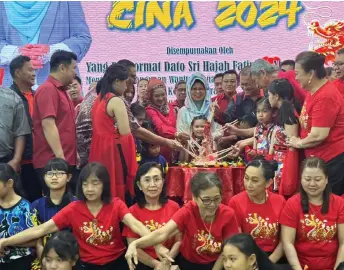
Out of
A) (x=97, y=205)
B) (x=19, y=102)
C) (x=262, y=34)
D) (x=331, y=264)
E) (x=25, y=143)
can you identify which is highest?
(x=262, y=34)

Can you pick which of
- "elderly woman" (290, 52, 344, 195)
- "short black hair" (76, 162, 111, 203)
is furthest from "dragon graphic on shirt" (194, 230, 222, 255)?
"elderly woman" (290, 52, 344, 195)

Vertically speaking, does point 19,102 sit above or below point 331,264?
above

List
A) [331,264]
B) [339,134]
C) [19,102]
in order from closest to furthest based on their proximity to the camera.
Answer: [331,264] < [339,134] < [19,102]

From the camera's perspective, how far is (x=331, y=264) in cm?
421

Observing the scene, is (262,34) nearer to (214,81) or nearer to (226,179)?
(214,81)

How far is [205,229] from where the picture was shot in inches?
166

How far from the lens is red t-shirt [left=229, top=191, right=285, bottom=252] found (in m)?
4.38

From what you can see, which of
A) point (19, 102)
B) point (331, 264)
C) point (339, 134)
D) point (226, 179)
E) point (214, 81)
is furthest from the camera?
point (214, 81)

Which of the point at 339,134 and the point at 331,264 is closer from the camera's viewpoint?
the point at 331,264

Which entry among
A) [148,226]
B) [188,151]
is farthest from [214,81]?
[148,226]

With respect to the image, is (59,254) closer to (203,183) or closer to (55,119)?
(203,183)

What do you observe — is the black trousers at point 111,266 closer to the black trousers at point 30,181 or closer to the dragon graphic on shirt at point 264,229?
the dragon graphic on shirt at point 264,229

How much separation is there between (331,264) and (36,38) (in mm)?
5043

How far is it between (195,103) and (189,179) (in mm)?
1057
